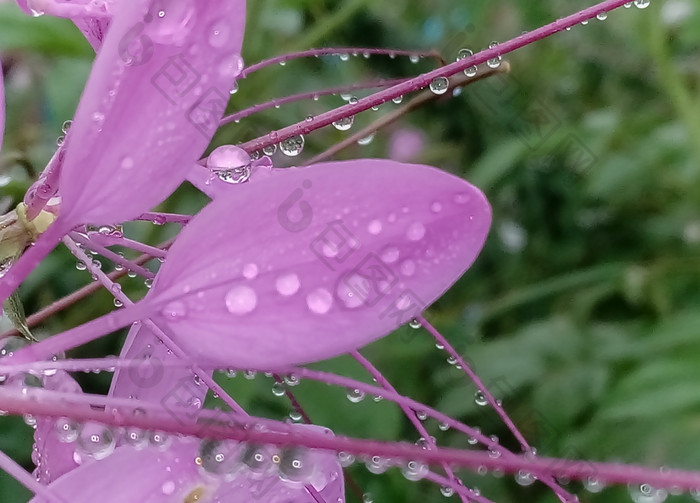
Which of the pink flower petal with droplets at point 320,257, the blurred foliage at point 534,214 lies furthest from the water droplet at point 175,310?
the blurred foliage at point 534,214

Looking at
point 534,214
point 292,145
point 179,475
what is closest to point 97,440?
point 179,475

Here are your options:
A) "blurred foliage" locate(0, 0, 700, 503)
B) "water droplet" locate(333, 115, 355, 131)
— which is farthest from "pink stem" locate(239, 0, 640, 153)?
"blurred foliage" locate(0, 0, 700, 503)

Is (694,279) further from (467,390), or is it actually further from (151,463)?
(151,463)

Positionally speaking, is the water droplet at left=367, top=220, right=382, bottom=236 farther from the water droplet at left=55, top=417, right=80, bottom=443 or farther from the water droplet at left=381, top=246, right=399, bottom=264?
the water droplet at left=55, top=417, right=80, bottom=443

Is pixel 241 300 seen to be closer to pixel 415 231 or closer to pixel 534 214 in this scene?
pixel 415 231

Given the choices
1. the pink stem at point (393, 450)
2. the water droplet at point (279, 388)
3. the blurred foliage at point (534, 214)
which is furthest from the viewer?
the blurred foliage at point (534, 214)

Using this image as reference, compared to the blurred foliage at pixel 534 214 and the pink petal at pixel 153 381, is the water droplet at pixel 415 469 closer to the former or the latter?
the pink petal at pixel 153 381
